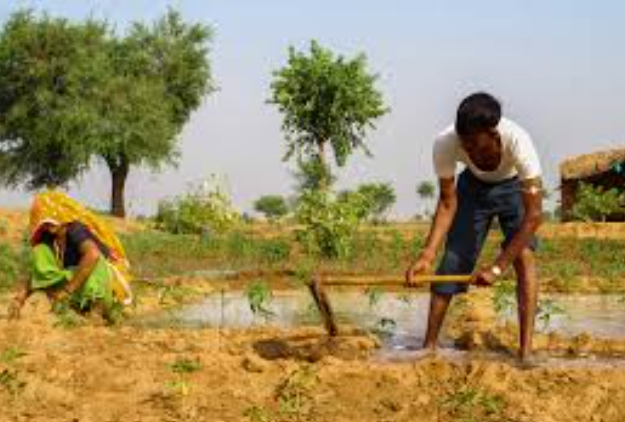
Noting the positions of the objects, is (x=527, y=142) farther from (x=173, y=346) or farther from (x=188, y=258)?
(x=188, y=258)

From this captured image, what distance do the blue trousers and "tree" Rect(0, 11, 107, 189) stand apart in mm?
29068

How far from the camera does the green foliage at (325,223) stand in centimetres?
1719

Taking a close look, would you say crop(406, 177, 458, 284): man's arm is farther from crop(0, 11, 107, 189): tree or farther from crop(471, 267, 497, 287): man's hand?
crop(0, 11, 107, 189): tree

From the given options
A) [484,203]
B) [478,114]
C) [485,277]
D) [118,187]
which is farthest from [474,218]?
Result: [118,187]

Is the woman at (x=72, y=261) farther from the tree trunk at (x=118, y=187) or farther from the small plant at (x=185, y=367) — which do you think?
the tree trunk at (x=118, y=187)

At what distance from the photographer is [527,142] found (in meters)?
6.03

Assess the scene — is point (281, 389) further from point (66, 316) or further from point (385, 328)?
point (385, 328)

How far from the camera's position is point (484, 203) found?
6.59 metres

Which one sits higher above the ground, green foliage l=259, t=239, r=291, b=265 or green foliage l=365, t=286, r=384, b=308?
green foliage l=259, t=239, r=291, b=265

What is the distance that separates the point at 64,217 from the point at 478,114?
136 inches

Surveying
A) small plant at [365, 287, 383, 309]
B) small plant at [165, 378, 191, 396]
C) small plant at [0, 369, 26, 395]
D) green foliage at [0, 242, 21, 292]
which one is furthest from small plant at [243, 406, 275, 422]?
green foliage at [0, 242, 21, 292]

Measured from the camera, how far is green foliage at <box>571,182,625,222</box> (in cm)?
2581

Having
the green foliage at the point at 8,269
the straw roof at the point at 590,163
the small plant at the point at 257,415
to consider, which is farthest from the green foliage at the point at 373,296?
the straw roof at the point at 590,163

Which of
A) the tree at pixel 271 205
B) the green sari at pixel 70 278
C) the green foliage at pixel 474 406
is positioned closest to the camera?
the green foliage at pixel 474 406
